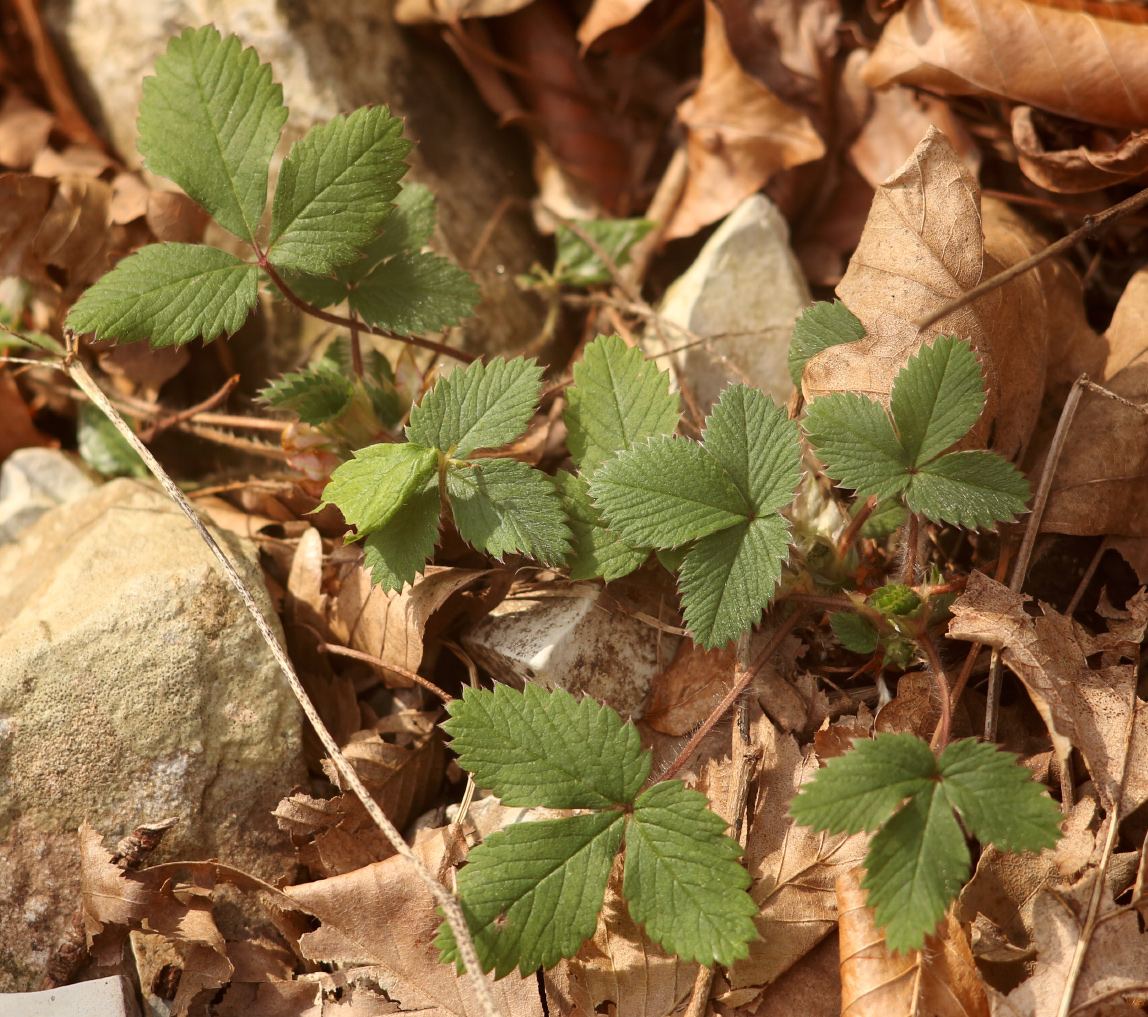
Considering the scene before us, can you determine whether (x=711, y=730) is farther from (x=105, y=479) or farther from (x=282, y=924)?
(x=105, y=479)

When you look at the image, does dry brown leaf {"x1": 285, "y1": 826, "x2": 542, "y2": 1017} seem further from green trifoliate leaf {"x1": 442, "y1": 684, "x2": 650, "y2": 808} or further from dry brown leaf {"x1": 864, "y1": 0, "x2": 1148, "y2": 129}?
dry brown leaf {"x1": 864, "y1": 0, "x2": 1148, "y2": 129}

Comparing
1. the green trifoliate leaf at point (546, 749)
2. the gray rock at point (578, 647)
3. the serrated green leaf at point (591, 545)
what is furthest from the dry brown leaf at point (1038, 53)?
the green trifoliate leaf at point (546, 749)

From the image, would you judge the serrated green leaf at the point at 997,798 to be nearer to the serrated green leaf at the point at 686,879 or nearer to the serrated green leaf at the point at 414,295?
the serrated green leaf at the point at 686,879

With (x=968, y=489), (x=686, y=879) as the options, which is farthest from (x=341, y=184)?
(x=686, y=879)

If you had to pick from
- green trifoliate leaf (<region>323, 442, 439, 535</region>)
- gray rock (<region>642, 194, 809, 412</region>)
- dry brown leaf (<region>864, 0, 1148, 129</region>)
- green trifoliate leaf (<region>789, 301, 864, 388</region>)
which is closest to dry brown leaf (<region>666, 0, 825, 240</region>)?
gray rock (<region>642, 194, 809, 412</region>)

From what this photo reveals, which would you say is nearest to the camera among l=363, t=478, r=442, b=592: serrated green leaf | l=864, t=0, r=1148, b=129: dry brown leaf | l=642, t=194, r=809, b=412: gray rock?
l=363, t=478, r=442, b=592: serrated green leaf

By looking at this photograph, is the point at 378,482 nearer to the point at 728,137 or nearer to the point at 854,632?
the point at 854,632
